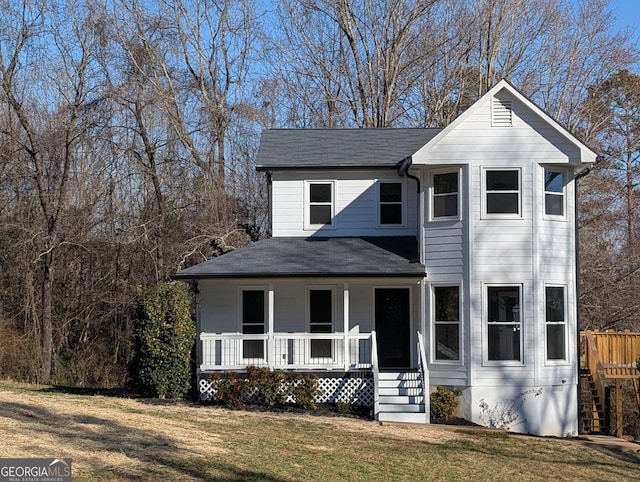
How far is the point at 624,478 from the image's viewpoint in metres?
14.7

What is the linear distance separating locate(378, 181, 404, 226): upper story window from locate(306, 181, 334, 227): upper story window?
1308 millimetres

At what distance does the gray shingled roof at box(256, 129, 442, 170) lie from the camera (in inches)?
914

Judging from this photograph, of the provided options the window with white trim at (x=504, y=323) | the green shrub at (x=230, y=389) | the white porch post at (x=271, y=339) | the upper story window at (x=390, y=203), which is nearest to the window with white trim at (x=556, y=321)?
the window with white trim at (x=504, y=323)

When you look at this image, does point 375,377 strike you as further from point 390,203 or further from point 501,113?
point 501,113

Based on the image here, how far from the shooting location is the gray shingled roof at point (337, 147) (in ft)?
76.1

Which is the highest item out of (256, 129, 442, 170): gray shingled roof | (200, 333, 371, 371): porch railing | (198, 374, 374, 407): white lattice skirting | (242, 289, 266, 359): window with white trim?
(256, 129, 442, 170): gray shingled roof

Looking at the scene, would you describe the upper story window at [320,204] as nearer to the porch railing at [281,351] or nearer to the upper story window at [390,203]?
the upper story window at [390,203]

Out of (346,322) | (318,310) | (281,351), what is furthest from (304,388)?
(318,310)

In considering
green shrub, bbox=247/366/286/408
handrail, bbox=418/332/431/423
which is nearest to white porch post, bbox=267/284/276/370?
green shrub, bbox=247/366/286/408

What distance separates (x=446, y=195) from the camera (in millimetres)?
20984

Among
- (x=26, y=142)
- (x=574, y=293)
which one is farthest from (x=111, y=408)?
(x=26, y=142)

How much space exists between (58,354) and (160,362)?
1247cm

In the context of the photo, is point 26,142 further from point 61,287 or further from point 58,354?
point 58,354

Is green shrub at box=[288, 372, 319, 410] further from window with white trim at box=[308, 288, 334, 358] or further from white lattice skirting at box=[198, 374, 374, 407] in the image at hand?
window with white trim at box=[308, 288, 334, 358]
